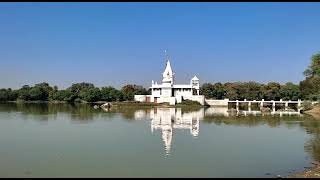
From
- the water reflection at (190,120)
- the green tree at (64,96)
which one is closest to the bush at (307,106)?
the water reflection at (190,120)

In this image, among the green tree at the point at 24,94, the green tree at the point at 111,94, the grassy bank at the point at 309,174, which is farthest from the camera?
the green tree at the point at 24,94

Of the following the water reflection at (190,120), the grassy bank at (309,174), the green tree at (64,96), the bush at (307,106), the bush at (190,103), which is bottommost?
the grassy bank at (309,174)

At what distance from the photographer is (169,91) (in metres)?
83.6

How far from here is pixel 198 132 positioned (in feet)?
98.2

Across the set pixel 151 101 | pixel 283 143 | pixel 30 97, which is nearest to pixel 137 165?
pixel 283 143

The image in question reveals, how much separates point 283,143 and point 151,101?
191 feet

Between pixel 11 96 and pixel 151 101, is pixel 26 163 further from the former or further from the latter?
pixel 11 96

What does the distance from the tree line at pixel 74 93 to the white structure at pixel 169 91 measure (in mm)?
5565

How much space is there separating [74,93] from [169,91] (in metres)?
23.1

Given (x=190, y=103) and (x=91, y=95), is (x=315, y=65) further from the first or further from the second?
(x=91, y=95)

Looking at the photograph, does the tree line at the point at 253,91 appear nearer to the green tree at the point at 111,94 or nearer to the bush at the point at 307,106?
the bush at the point at 307,106

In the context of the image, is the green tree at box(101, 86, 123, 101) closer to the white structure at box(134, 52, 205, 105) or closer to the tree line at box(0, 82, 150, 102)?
the tree line at box(0, 82, 150, 102)

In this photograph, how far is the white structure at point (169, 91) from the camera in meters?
81.9

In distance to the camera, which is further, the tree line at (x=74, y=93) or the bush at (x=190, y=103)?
the tree line at (x=74, y=93)
